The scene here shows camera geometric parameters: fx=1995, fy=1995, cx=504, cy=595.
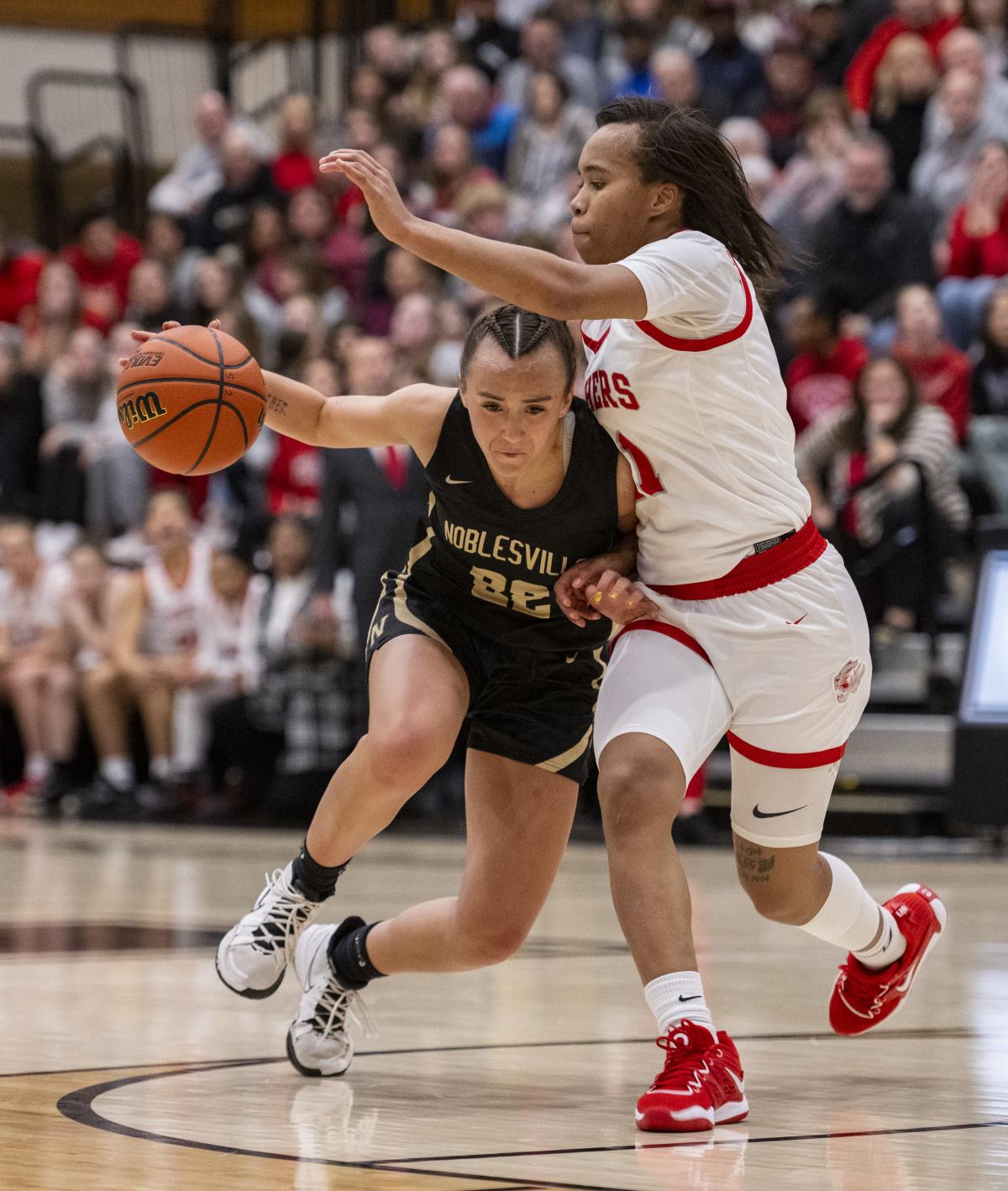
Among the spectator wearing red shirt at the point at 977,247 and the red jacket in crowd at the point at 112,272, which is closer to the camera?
the spectator wearing red shirt at the point at 977,247

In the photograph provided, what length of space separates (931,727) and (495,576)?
616 centimetres

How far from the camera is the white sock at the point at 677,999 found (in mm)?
3455

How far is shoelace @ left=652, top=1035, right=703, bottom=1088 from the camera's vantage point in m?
3.38

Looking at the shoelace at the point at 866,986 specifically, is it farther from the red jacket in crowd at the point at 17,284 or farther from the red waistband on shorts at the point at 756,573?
the red jacket in crowd at the point at 17,284

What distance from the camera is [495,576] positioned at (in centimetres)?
388

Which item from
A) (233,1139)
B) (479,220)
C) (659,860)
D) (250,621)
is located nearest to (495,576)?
(659,860)

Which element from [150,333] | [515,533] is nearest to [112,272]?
[150,333]

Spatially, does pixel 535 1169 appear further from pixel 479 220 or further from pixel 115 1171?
pixel 479 220

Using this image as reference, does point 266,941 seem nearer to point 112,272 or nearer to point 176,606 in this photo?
point 176,606

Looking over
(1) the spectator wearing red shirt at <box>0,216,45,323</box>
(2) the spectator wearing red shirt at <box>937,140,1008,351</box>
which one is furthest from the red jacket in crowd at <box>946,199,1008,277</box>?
(1) the spectator wearing red shirt at <box>0,216,45,323</box>

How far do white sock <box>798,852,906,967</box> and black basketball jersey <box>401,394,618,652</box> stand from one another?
2.35 ft

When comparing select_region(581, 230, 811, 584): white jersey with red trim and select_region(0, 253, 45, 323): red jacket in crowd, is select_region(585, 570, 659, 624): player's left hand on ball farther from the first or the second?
select_region(0, 253, 45, 323): red jacket in crowd

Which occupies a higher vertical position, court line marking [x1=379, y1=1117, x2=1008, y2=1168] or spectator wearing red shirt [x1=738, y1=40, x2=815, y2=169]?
spectator wearing red shirt [x1=738, y1=40, x2=815, y2=169]

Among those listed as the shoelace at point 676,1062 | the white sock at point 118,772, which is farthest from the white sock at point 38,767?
the shoelace at point 676,1062
